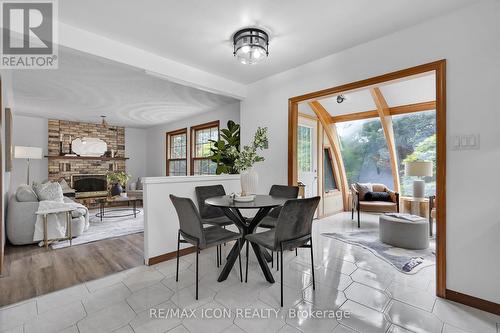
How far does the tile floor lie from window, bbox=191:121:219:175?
10.9 ft

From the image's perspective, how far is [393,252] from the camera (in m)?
3.20

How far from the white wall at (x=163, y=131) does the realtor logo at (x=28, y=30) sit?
3.04 metres

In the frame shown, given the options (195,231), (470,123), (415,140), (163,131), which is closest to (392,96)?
(415,140)

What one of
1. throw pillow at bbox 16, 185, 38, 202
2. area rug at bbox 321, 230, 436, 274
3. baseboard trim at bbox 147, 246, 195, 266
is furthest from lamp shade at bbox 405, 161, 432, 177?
throw pillow at bbox 16, 185, 38, 202

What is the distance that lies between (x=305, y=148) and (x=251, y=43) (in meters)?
3.26

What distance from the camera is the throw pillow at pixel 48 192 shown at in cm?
382

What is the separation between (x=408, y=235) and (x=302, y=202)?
7.64ft

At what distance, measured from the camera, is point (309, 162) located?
17.5 ft

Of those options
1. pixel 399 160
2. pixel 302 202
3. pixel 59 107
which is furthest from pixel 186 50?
pixel 399 160

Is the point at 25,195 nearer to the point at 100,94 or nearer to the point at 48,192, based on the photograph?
the point at 48,192

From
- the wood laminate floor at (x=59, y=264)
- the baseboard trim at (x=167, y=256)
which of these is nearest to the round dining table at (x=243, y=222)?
the baseboard trim at (x=167, y=256)

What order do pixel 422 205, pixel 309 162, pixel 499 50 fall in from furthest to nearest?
pixel 309 162 < pixel 422 205 < pixel 499 50

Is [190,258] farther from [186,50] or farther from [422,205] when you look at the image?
[422,205]

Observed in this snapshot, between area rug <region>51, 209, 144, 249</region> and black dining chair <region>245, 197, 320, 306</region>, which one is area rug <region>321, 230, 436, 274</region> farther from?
area rug <region>51, 209, 144, 249</region>
